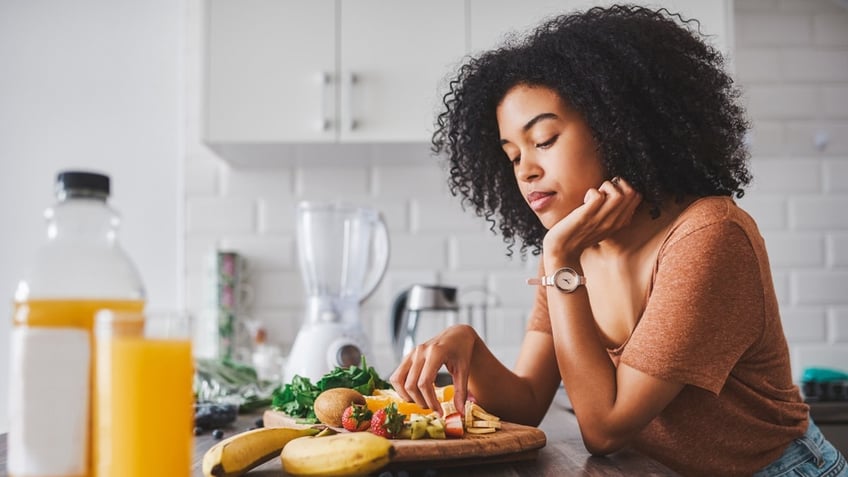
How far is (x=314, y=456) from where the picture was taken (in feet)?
2.62

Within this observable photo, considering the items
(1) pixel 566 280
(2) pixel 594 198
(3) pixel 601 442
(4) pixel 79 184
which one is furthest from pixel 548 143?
(4) pixel 79 184

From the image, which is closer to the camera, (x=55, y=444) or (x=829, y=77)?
(x=55, y=444)

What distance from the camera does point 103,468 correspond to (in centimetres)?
60

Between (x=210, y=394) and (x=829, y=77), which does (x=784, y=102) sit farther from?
(x=210, y=394)

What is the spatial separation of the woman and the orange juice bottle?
514mm

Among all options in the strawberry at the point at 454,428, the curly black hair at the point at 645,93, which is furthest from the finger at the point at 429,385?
the curly black hair at the point at 645,93

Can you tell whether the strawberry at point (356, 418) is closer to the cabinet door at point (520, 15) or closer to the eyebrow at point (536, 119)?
the eyebrow at point (536, 119)

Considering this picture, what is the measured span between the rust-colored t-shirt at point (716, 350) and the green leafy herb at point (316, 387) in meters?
0.36

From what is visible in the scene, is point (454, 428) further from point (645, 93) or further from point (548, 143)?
point (645, 93)

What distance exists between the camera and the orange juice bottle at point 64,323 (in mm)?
581

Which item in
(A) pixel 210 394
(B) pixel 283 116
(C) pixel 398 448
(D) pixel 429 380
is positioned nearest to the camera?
(C) pixel 398 448

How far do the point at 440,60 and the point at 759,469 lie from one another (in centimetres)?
154

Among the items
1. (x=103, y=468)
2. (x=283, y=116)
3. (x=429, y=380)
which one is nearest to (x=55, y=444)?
(x=103, y=468)

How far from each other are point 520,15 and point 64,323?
6.57 feet
